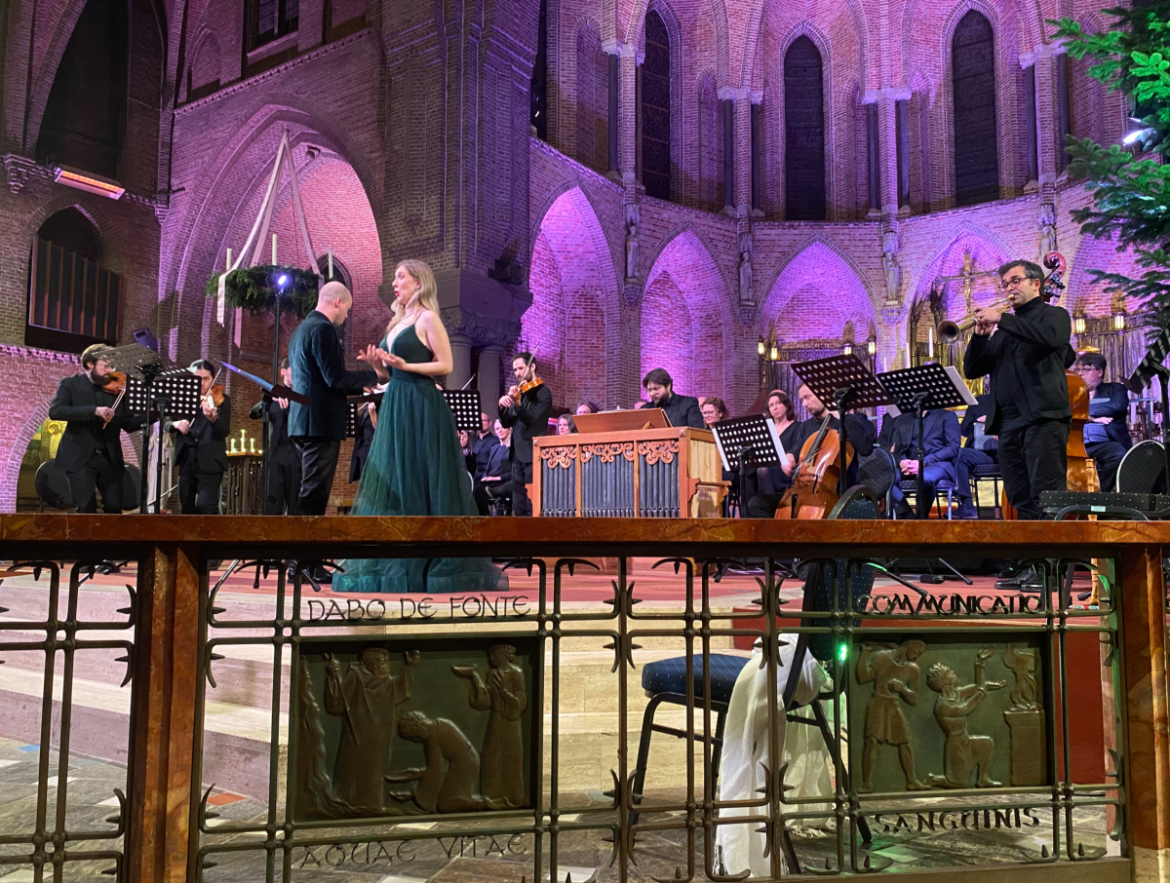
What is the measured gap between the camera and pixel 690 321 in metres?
20.1

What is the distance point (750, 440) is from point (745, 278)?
13596 mm

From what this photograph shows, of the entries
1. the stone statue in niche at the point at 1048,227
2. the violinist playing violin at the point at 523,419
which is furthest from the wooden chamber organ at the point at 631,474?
the stone statue in niche at the point at 1048,227

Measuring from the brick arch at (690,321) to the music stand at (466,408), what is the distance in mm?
11638

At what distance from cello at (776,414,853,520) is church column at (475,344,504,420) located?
7.25m

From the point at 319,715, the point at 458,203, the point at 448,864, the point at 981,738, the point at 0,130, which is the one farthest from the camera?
the point at 0,130

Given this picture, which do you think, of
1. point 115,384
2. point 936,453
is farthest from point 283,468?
point 936,453

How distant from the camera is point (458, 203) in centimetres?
1296

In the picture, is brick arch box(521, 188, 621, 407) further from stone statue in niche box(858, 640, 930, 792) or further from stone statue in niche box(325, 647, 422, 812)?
stone statue in niche box(325, 647, 422, 812)

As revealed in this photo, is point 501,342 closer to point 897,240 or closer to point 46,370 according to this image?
point 46,370

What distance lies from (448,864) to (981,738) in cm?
149

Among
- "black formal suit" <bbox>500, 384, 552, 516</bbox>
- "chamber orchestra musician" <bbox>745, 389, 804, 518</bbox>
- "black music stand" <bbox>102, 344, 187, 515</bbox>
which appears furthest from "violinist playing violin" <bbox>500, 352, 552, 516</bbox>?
"black music stand" <bbox>102, 344, 187, 515</bbox>

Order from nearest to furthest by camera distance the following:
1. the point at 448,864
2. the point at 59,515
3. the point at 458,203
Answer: the point at 59,515
the point at 448,864
the point at 458,203

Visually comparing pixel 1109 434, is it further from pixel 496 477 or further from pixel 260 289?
pixel 260 289

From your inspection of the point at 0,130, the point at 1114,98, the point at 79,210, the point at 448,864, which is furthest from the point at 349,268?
the point at 448,864
